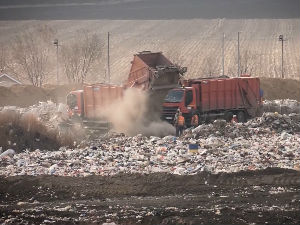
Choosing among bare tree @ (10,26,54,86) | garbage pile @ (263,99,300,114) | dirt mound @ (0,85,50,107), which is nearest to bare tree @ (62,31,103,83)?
bare tree @ (10,26,54,86)

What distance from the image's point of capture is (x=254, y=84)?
28.4 metres

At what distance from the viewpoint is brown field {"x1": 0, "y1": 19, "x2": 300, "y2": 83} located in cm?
5338

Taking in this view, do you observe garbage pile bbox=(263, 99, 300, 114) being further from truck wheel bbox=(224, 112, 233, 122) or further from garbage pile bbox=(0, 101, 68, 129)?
garbage pile bbox=(0, 101, 68, 129)

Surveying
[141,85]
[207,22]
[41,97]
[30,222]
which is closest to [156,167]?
[30,222]

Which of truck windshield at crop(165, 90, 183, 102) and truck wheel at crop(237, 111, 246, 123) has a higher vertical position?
truck windshield at crop(165, 90, 183, 102)

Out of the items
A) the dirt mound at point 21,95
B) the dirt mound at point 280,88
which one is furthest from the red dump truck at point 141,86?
the dirt mound at point 280,88

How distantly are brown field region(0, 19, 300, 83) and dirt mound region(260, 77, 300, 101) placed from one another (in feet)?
27.1

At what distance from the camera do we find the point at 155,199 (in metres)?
13.1

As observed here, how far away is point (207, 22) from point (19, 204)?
5714cm

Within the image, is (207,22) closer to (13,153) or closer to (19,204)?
(13,153)

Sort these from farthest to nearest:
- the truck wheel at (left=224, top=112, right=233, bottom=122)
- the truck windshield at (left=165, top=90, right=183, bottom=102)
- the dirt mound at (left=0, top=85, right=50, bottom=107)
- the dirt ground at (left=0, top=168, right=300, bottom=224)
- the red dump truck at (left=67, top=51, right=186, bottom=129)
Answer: the dirt mound at (left=0, top=85, right=50, bottom=107) < the truck wheel at (left=224, top=112, right=233, bottom=122) < the truck windshield at (left=165, top=90, right=183, bottom=102) < the red dump truck at (left=67, top=51, right=186, bottom=129) < the dirt ground at (left=0, top=168, right=300, bottom=224)

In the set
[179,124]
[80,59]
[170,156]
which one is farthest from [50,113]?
[80,59]

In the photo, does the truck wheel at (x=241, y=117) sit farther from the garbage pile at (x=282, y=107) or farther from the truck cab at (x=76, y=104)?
the truck cab at (x=76, y=104)

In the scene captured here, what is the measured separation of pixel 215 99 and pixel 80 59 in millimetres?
26847
